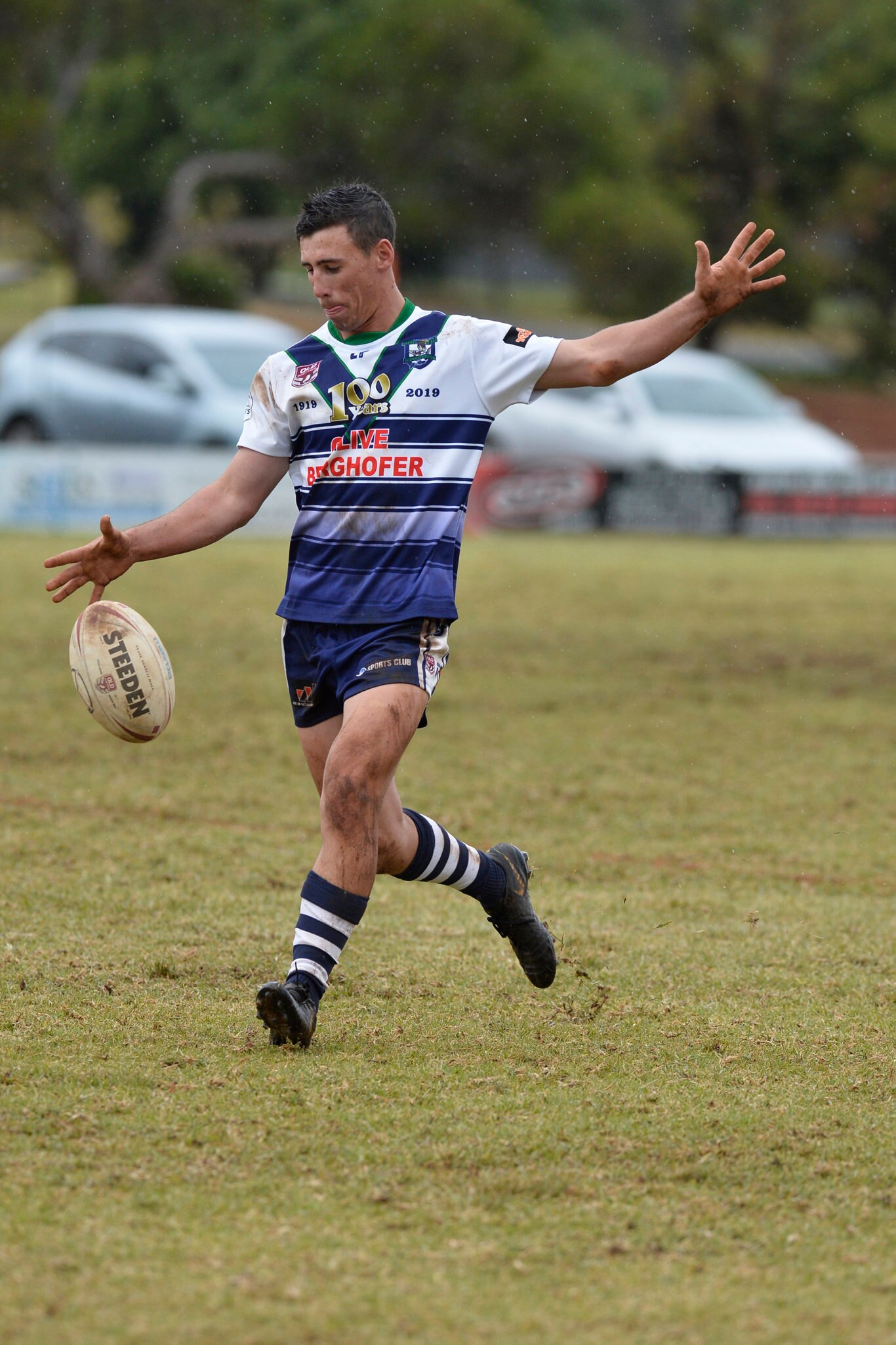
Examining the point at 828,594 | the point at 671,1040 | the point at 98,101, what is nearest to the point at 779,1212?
the point at 671,1040

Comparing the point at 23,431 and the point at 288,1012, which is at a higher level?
the point at 23,431

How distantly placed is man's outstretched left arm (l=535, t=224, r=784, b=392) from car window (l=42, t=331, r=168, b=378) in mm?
17259

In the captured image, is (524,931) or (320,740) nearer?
(320,740)

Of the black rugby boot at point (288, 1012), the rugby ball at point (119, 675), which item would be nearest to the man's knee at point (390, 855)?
the black rugby boot at point (288, 1012)

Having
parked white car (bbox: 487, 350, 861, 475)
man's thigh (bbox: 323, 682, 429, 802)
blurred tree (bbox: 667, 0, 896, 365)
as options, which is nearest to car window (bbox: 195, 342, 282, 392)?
parked white car (bbox: 487, 350, 861, 475)

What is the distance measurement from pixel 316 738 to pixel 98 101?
33384 mm

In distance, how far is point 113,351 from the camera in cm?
2167

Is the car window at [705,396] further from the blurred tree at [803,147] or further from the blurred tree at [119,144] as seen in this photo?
the blurred tree at [803,147]

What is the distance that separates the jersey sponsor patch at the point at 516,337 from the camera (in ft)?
15.2

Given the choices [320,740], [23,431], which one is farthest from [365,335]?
[23,431]

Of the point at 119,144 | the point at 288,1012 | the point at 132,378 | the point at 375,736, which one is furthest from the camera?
the point at 119,144

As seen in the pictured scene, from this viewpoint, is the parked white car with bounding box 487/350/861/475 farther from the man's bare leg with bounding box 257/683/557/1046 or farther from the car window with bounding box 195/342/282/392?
the man's bare leg with bounding box 257/683/557/1046

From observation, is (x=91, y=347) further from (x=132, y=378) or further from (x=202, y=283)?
(x=202, y=283)

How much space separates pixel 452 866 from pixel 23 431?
18211mm
